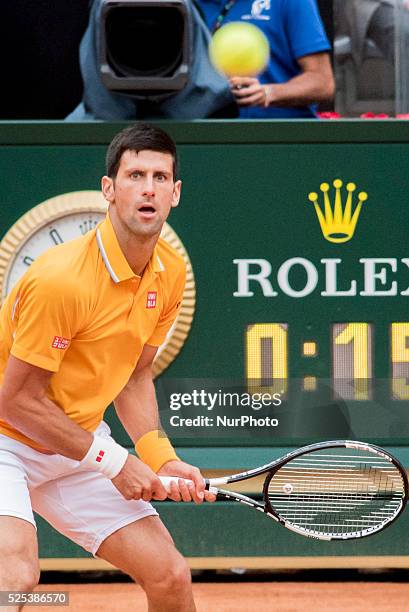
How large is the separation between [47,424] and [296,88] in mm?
2006

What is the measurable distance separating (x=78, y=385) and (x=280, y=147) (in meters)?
1.58

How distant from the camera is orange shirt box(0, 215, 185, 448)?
3.62 meters

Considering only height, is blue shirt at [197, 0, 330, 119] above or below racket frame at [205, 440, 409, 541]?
above

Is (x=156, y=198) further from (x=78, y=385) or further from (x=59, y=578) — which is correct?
(x=59, y=578)

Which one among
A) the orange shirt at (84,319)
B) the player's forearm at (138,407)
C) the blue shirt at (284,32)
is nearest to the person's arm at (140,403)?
the player's forearm at (138,407)

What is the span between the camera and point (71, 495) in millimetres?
3871

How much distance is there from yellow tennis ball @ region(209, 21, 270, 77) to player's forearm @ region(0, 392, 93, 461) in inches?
72.5

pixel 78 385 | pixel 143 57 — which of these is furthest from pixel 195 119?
pixel 78 385

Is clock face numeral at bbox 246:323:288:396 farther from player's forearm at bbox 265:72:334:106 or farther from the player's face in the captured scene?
the player's face

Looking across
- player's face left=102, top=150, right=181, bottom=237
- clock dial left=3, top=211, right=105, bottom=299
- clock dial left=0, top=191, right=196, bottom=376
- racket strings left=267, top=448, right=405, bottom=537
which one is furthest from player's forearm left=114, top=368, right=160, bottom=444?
clock dial left=3, top=211, right=105, bottom=299

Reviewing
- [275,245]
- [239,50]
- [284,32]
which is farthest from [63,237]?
[284,32]

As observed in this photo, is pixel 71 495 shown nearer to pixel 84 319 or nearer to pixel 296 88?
pixel 84 319

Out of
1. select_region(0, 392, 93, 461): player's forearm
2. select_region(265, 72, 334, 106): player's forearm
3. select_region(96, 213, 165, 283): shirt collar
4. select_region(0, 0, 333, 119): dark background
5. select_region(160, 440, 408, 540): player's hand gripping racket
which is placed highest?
select_region(0, 0, 333, 119): dark background

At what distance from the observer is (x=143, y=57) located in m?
4.95
